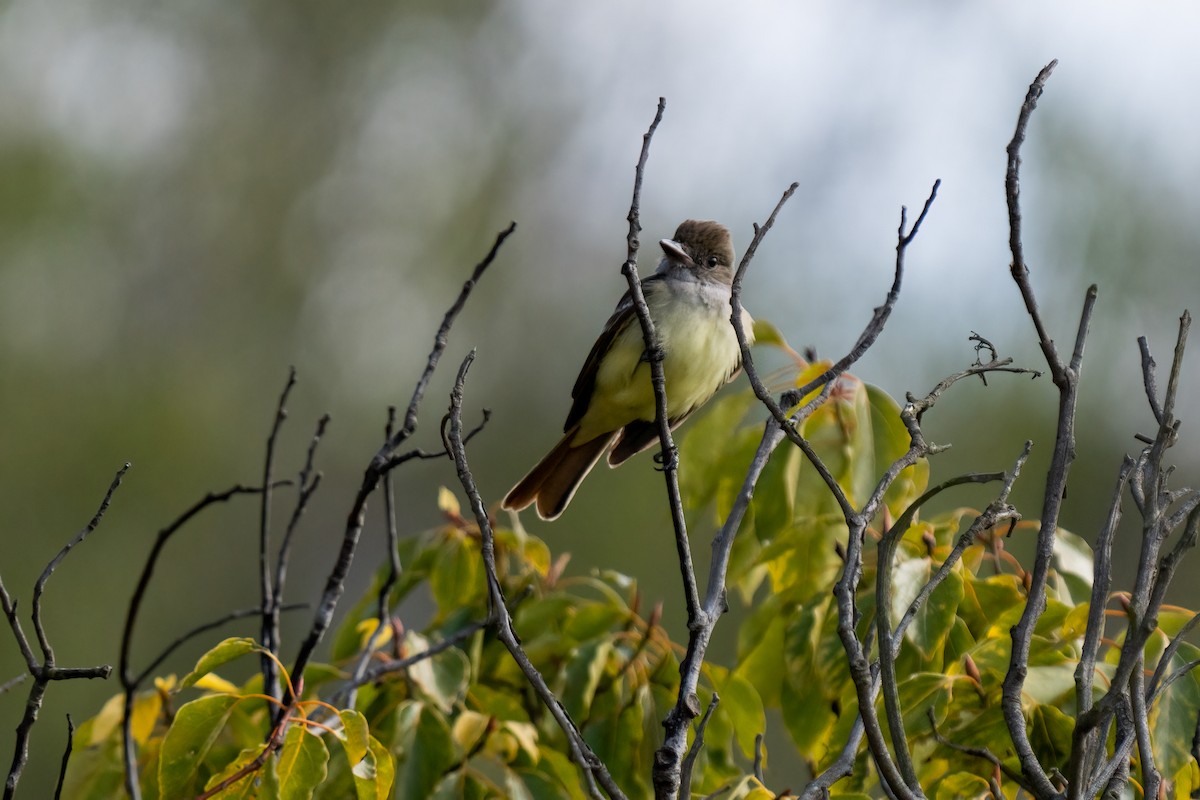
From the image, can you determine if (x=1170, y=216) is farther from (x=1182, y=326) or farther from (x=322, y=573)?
(x=1182, y=326)

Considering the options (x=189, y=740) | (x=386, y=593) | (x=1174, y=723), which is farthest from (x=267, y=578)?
(x=1174, y=723)

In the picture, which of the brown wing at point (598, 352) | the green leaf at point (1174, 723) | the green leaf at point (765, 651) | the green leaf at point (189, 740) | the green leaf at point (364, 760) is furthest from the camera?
the brown wing at point (598, 352)

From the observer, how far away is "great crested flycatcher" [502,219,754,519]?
4.23 m

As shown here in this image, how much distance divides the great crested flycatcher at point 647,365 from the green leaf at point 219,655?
1.93 meters

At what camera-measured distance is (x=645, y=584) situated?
12797mm

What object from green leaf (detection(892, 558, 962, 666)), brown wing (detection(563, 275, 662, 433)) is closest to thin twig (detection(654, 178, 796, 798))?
green leaf (detection(892, 558, 962, 666))

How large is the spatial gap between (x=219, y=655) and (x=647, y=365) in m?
2.16

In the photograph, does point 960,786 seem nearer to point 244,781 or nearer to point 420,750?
point 420,750

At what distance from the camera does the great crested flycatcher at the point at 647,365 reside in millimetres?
4230

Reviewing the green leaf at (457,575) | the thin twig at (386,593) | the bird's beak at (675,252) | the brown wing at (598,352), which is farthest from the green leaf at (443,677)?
the bird's beak at (675,252)

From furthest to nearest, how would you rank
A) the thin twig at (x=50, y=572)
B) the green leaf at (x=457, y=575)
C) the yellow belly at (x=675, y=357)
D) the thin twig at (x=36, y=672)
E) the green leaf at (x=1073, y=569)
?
the yellow belly at (x=675, y=357), the green leaf at (x=457, y=575), the green leaf at (x=1073, y=569), the thin twig at (x=50, y=572), the thin twig at (x=36, y=672)

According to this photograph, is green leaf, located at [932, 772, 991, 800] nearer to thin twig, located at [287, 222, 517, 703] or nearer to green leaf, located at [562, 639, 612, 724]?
green leaf, located at [562, 639, 612, 724]

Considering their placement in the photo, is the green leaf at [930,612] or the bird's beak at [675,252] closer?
the green leaf at [930,612]

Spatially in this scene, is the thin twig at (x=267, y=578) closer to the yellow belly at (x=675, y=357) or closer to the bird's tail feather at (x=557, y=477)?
the yellow belly at (x=675, y=357)
